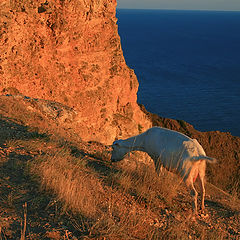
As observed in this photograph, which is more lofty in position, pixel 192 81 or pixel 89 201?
pixel 89 201

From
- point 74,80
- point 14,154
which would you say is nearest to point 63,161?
point 14,154

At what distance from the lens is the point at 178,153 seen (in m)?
6.80

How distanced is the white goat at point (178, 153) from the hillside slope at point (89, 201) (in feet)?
1.18

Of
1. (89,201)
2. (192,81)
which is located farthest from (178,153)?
(192,81)

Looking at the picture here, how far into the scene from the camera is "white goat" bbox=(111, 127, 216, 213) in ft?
21.5

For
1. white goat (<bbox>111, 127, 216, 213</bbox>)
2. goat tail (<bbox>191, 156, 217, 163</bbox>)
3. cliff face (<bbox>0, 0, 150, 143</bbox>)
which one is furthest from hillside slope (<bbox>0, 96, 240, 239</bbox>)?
cliff face (<bbox>0, 0, 150, 143</bbox>)

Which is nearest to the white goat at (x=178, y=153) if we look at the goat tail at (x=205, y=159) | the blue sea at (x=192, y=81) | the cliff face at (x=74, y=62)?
the goat tail at (x=205, y=159)

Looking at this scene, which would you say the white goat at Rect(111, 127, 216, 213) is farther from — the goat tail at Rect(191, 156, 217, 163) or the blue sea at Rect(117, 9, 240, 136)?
the blue sea at Rect(117, 9, 240, 136)

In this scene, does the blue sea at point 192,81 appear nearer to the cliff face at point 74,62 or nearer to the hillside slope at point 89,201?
the cliff face at point 74,62

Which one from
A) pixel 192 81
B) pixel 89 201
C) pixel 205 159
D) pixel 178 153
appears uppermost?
pixel 205 159

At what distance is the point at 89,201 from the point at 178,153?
2.71 meters

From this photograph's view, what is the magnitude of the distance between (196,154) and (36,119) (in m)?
7.36

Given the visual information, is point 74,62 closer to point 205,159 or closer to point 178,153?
point 178,153

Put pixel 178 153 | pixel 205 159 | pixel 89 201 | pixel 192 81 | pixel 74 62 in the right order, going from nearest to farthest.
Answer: pixel 89 201
pixel 205 159
pixel 178 153
pixel 74 62
pixel 192 81
